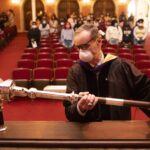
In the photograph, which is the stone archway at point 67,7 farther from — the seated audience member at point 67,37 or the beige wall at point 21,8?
the seated audience member at point 67,37

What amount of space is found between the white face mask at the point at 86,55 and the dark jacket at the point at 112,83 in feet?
0.36

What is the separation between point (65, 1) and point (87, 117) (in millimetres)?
22480

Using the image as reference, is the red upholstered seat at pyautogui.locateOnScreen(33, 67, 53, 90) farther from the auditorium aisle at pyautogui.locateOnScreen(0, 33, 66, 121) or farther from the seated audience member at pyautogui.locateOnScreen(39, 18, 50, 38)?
the seated audience member at pyautogui.locateOnScreen(39, 18, 50, 38)

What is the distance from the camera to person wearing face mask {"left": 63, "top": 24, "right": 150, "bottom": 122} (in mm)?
2217

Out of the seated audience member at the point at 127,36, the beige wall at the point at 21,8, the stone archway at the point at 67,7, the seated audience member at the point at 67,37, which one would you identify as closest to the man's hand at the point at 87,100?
the seated audience member at the point at 67,37

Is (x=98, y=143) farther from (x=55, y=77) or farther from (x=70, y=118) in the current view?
(x=55, y=77)

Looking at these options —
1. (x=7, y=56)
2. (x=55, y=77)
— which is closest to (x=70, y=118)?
(x=55, y=77)

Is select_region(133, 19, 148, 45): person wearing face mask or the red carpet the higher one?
select_region(133, 19, 148, 45): person wearing face mask

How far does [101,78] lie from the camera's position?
92.1 inches

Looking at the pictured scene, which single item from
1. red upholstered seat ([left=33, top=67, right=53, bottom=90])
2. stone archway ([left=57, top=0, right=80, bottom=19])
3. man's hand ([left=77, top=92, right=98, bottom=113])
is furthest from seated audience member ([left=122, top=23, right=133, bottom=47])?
man's hand ([left=77, top=92, right=98, bottom=113])

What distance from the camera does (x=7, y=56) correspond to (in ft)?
44.8

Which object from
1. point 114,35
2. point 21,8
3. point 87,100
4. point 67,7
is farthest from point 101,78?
point 67,7

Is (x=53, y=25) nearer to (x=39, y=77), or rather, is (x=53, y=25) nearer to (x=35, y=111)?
(x=39, y=77)

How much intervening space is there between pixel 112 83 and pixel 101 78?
0.08m
